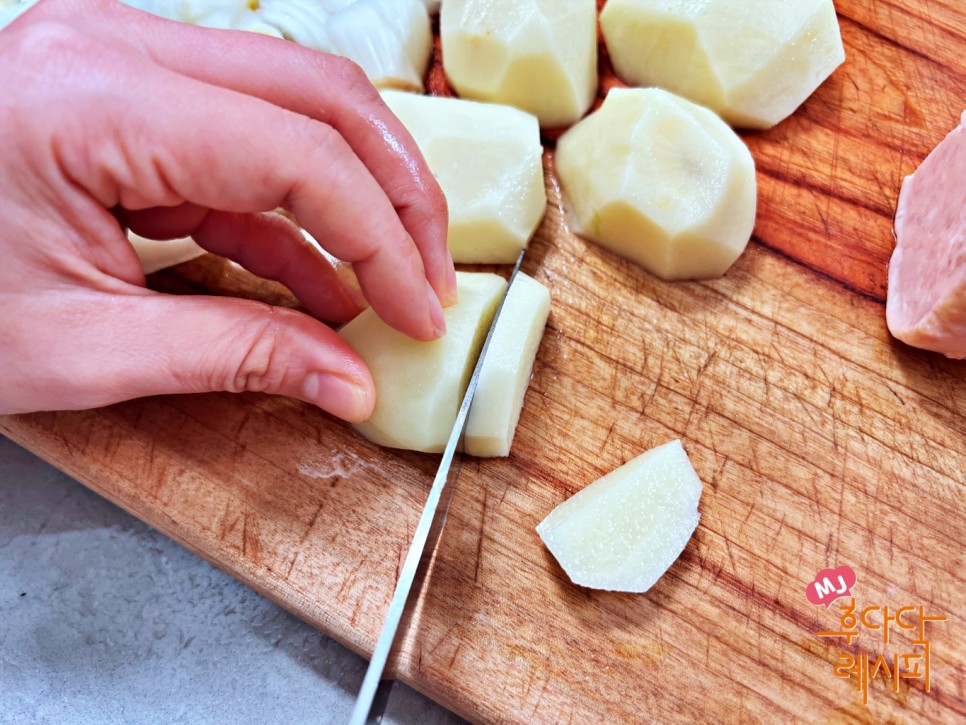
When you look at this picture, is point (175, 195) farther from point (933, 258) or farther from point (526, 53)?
point (933, 258)

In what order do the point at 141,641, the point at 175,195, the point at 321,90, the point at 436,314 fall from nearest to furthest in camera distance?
1. the point at 175,195
2. the point at 321,90
3. the point at 436,314
4. the point at 141,641

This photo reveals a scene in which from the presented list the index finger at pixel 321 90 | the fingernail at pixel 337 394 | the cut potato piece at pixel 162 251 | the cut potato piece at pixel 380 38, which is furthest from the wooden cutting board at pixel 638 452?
the cut potato piece at pixel 380 38

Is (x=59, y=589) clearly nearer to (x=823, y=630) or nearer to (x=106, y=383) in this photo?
(x=106, y=383)

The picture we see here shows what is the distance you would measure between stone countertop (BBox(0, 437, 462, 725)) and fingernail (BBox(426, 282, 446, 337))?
0.79 meters

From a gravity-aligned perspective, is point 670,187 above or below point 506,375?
above

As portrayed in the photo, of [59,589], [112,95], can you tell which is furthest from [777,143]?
[59,589]

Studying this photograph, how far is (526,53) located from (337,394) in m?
1.08

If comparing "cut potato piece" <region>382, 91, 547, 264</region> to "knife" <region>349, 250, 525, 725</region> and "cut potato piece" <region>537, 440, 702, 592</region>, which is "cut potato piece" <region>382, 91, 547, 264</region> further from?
"cut potato piece" <region>537, 440, 702, 592</region>

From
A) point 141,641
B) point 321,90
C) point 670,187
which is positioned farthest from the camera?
point 670,187

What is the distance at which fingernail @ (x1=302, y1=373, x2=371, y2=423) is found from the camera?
1454 mm

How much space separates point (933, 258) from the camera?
175cm

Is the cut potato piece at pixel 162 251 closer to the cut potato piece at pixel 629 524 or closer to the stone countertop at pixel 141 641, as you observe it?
the stone countertop at pixel 141 641

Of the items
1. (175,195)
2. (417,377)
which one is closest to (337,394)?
(417,377)

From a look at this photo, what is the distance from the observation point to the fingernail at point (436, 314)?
150 cm
